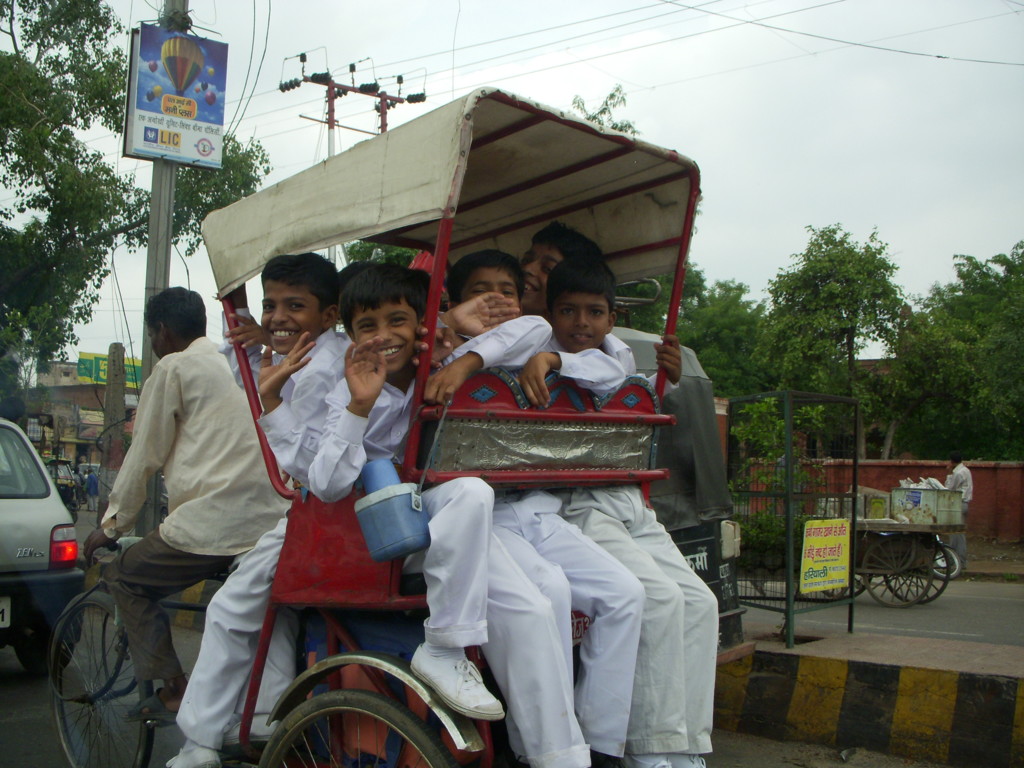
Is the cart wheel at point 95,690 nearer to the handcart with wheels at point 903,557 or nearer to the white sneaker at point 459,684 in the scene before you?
the white sneaker at point 459,684

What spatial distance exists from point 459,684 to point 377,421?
73cm

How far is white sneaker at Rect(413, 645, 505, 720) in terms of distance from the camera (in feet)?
6.72

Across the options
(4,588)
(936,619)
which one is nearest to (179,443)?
(4,588)

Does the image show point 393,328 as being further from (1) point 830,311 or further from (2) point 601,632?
(1) point 830,311

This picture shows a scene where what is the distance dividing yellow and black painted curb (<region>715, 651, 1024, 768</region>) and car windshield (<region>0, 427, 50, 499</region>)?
166 inches

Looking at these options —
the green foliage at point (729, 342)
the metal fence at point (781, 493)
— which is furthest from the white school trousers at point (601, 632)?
the green foliage at point (729, 342)

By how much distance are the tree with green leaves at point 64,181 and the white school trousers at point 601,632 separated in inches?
471

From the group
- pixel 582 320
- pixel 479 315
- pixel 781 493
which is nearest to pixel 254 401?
pixel 479 315

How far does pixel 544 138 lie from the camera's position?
2.90 meters

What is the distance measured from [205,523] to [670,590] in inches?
65.9

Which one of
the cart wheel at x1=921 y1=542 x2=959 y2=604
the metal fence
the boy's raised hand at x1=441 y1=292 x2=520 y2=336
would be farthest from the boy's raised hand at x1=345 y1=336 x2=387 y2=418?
the cart wheel at x1=921 y1=542 x2=959 y2=604

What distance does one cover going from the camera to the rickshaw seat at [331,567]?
2328 millimetres

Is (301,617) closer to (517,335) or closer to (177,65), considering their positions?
(517,335)

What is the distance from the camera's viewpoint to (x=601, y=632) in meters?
2.35
